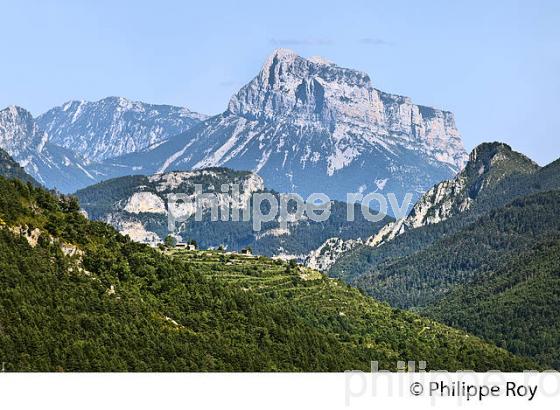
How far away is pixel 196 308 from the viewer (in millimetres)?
160750

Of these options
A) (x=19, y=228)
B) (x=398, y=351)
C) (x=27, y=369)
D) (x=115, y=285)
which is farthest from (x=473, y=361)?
(x=27, y=369)

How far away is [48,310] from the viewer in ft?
437

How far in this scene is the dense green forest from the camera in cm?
12788

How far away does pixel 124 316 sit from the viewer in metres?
141

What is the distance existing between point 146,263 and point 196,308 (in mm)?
12190

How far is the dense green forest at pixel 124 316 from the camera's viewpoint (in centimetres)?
12788

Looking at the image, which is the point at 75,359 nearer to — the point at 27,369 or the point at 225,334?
the point at 27,369

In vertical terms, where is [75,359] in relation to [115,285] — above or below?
A: below
